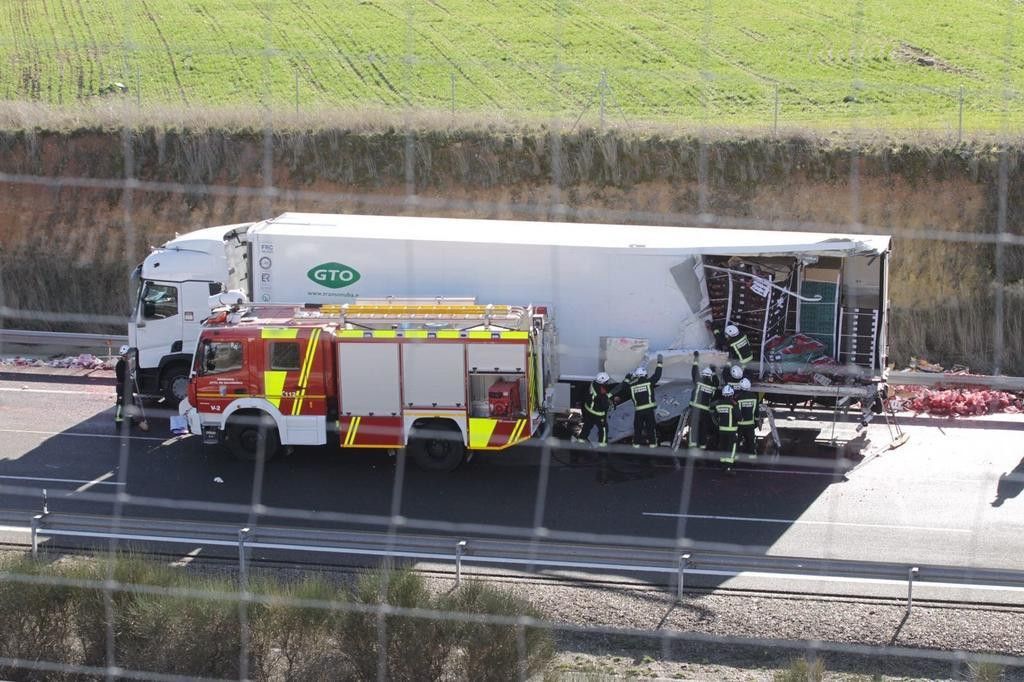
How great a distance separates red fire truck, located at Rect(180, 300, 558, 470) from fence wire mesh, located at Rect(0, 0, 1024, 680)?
1.41 ft

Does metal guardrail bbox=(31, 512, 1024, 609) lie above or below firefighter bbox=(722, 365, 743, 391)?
below

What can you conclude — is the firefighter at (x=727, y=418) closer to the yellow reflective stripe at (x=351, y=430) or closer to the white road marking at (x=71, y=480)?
the yellow reflective stripe at (x=351, y=430)

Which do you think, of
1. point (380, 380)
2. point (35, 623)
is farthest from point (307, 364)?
point (35, 623)

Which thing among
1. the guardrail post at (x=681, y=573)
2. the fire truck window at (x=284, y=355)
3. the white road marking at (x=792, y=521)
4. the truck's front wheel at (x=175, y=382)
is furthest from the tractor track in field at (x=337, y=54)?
the guardrail post at (x=681, y=573)

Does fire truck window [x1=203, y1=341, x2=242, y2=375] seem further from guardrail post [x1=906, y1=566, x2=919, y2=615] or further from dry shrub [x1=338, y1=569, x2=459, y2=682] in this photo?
guardrail post [x1=906, y1=566, x2=919, y2=615]

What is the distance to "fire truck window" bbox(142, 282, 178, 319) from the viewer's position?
1448 centimetres

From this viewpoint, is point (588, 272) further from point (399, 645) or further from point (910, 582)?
point (399, 645)

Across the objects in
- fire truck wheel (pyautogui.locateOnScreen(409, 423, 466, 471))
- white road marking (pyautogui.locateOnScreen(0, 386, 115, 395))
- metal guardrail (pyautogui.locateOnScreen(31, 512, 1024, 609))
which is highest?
white road marking (pyautogui.locateOnScreen(0, 386, 115, 395))

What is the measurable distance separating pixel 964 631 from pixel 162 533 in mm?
5819

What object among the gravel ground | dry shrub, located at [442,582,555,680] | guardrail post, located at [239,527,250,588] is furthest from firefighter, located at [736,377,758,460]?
guardrail post, located at [239,527,250,588]

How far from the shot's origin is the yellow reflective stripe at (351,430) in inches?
485

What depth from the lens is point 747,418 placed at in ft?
40.5

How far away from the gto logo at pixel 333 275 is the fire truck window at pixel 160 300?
1.71 metres

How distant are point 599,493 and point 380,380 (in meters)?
2.19
